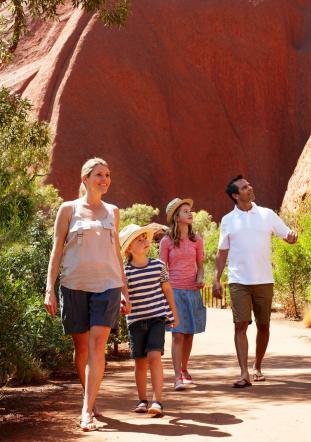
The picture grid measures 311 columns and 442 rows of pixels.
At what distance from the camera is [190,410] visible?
687 cm

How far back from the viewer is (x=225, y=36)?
2120 inches

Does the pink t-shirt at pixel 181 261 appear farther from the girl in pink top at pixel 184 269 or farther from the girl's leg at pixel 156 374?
the girl's leg at pixel 156 374

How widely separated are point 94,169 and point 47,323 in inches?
123

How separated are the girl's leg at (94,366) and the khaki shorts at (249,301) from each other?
2.34 m

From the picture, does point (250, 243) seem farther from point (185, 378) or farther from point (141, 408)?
point (141, 408)

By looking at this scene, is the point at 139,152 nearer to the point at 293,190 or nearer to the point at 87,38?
the point at 87,38

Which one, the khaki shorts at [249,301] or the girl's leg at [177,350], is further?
the khaki shorts at [249,301]

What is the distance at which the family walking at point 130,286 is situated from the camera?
6.33 m

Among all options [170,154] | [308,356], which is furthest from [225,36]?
[308,356]

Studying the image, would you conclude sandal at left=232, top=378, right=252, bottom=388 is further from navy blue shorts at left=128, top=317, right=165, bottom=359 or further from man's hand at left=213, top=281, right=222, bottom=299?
navy blue shorts at left=128, top=317, right=165, bottom=359

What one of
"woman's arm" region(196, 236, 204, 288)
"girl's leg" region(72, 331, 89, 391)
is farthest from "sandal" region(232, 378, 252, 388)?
"girl's leg" region(72, 331, 89, 391)

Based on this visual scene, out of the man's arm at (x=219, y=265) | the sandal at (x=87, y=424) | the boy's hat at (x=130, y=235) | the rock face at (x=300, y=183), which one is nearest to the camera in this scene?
the sandal at (x=87, y=424)

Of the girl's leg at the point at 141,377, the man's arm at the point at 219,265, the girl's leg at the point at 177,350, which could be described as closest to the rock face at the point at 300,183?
the man's arm at the point at 219,265

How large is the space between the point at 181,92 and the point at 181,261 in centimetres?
4609
